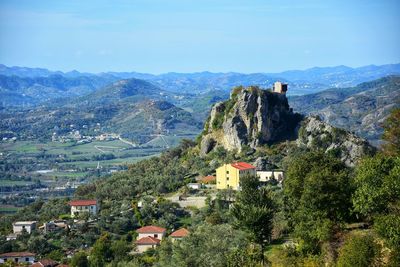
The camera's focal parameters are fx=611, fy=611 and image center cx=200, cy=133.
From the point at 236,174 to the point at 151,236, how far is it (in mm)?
9699

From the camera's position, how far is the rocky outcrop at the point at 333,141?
50719 millimetres

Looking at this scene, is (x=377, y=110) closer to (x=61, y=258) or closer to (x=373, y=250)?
(x=61, y=258)

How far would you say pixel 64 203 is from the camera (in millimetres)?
56188

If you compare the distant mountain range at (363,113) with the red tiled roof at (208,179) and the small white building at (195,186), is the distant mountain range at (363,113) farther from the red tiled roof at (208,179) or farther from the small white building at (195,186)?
the small white building at (195,186)

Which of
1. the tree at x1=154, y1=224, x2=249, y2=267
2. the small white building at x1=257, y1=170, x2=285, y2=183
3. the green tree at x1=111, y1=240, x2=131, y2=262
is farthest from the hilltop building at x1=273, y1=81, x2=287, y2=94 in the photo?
the tree at x1=154, y1=224, x2=249, y2=267

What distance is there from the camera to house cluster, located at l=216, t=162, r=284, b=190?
48.2m

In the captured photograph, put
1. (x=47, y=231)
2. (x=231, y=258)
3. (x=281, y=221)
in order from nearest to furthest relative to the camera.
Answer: (x=231, y=258) < (x=281, y=221) < (x=47, y=231)

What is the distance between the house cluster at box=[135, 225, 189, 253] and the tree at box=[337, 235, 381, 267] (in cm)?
2018

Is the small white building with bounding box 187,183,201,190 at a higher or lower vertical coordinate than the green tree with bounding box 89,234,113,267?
higher

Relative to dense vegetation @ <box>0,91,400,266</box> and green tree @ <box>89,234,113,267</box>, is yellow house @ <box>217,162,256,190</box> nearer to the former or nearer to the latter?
dense vegetation @ <box>0,91,400,266</box>

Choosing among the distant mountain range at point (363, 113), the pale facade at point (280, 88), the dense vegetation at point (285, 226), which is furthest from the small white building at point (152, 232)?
the distant mountain range at point (363, 113)

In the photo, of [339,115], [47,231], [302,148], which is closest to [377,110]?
[339,115]

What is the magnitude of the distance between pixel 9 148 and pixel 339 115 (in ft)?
300

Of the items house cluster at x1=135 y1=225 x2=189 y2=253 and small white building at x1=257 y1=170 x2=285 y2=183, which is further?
small white building at x1=257 y1=170 x2=285 y2=183
